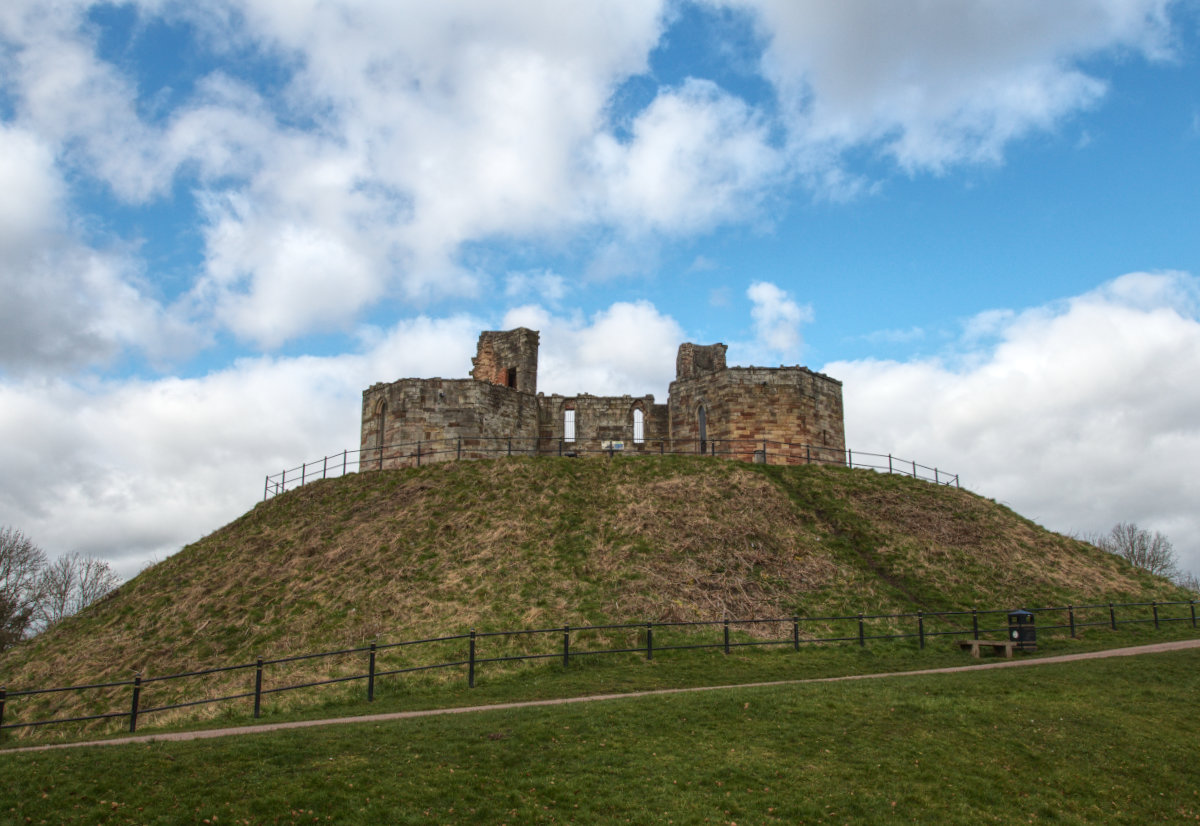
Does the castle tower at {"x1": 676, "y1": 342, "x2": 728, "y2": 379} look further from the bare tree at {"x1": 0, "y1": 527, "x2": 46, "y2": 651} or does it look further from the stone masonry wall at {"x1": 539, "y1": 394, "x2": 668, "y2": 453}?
the bare tree at {"x1": 0, "y1": 527, "x2": 46, "y2": 651}

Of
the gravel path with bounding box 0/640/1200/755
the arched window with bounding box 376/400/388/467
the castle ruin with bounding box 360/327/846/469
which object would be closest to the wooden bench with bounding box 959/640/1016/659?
the gravel path with bounding box 0/640/1200/755

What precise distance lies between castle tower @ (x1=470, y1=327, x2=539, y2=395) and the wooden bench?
26.7m

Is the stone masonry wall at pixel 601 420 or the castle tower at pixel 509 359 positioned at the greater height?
the castle tower at pixel 509 359

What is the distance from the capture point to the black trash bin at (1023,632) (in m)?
20.0

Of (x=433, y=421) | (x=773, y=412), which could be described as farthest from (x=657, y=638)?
(x=433, y=421)

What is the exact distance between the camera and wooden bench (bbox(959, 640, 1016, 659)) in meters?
19.5

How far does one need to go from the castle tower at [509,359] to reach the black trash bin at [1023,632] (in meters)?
27.1

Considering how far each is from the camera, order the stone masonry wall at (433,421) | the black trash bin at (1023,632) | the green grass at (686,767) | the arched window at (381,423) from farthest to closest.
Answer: the arched window at (381,423) → the stone masonry wall at (433,421) → the black trash bin at (1023,632) → the green grass at (686,767)

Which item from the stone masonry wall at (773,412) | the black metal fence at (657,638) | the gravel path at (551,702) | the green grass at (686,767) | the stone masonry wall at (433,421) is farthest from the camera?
the stone masonry wall at (773,412)

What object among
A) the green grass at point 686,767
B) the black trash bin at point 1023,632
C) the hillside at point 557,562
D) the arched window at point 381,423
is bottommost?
the green grass at point 686,767

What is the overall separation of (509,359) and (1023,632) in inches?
1145

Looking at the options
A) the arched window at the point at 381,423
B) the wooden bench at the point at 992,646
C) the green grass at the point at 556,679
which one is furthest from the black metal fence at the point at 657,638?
the arched window at the point at 381,423

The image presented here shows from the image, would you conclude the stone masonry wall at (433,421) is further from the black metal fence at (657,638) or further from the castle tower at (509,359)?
the black metal fence at (657,638)

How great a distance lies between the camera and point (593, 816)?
964cm
